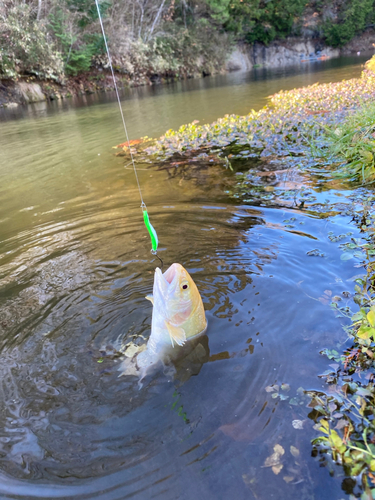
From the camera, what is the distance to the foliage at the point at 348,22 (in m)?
52.0

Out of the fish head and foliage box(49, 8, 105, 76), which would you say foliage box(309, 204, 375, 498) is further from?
foliage box(49, 8, 105, 76)

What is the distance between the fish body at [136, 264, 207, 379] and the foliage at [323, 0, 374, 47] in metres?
63.1

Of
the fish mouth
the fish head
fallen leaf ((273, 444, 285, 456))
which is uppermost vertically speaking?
the fish mouth

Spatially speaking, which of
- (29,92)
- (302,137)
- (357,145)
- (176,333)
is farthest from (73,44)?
(176,333)

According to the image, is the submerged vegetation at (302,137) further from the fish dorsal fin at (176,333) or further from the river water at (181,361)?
the fish dorsal fin at (176,333)

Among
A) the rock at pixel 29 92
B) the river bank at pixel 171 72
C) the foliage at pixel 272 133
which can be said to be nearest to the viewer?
the foliage at pixel 272 133

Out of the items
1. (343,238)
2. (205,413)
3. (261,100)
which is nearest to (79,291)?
(205,413)

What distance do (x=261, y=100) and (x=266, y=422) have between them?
1589 centimetres

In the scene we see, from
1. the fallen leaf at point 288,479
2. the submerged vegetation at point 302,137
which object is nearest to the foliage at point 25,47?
the submerged vegetation at point 302,137

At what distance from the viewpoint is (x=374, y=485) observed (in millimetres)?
1814

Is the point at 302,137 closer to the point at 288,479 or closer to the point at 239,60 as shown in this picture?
the point at 288,479

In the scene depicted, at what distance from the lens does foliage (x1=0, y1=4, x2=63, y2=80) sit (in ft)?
80.0

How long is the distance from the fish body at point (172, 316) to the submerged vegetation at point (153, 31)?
27879 mm

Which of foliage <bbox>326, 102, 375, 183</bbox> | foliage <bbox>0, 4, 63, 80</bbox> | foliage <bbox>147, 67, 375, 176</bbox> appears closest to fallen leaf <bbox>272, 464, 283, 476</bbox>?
foliage <bbox>326, 102, 375, 183</bbox>
